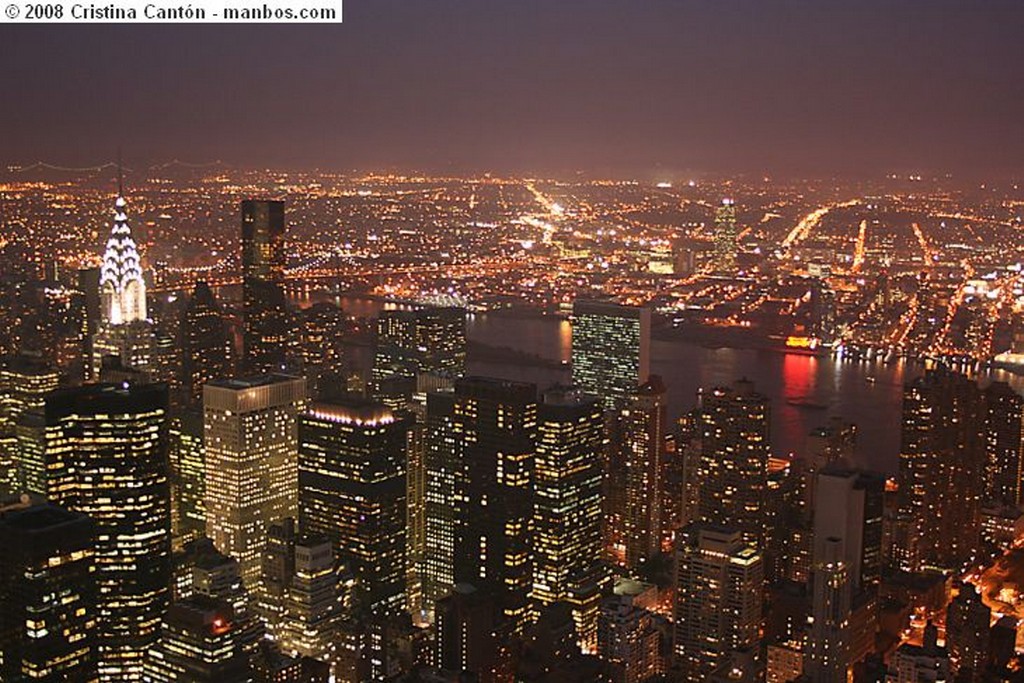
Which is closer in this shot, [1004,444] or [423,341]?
[1004,444]

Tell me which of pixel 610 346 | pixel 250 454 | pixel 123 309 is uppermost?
pixel 123 309

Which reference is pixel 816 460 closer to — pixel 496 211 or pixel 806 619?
pixel 806 619

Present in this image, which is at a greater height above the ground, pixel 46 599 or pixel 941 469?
pixel 46 599

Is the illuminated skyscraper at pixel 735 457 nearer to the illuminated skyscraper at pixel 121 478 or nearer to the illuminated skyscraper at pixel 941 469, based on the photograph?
the illuminated skyscraper at pixel 941 469

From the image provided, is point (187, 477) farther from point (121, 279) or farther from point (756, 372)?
point (756, 372)

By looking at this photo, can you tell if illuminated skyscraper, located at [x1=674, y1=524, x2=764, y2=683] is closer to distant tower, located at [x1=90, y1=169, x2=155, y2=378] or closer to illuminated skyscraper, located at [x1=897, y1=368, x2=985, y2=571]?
illuminated skyscraper, located at [x1=897, y1=368, x2=985, y2=571]

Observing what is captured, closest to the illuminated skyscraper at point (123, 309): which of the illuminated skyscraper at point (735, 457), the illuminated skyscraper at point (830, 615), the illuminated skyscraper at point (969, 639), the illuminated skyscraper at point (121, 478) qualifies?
the illuminated skyscraper at point (121, 478)

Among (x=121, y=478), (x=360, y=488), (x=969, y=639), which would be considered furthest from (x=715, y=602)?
(x=121, y=478)
